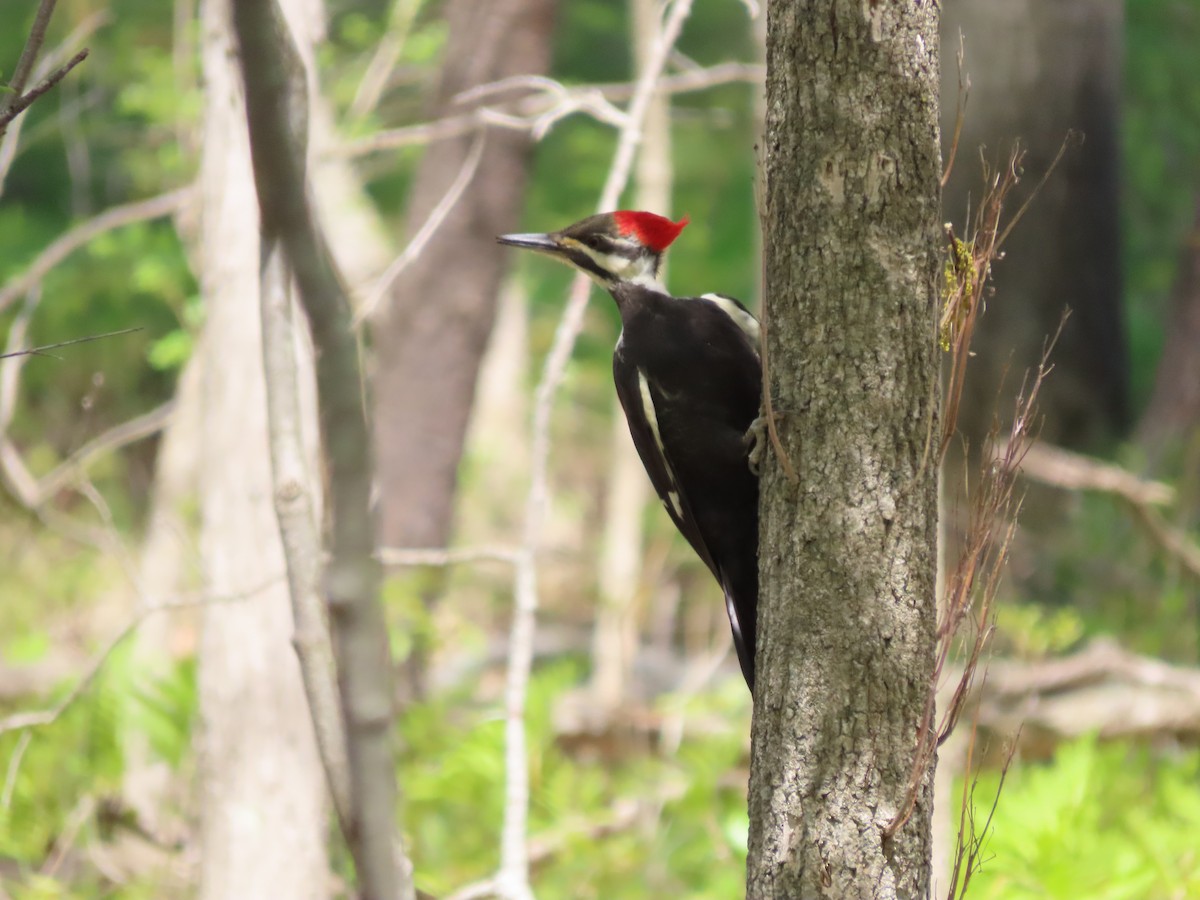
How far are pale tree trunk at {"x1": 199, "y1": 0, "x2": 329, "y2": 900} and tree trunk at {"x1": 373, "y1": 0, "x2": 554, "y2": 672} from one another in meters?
1.83

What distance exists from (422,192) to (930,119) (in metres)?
4.31

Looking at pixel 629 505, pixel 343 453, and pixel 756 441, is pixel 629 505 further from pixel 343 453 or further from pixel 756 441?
pixel 343 453

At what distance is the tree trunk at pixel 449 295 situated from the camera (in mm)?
5582

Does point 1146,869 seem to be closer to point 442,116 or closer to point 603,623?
point 603,623

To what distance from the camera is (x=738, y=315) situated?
8.74 ft

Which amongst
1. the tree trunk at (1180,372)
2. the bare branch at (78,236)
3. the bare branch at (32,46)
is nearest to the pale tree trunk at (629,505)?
the bare branch at (78,236)

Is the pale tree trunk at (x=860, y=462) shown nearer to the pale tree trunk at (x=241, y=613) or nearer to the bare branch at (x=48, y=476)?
the pale tree trunk at (x=241, y=613)

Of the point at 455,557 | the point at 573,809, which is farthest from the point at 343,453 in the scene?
the point at 573,809

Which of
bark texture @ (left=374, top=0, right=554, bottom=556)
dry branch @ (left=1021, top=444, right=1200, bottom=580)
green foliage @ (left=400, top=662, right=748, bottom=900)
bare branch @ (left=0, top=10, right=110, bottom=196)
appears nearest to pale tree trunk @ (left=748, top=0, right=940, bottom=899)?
bare branch @ (left=0, top=10, right=110, bottom=196)

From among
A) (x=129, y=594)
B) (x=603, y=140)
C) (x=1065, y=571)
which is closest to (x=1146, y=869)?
(x=1065, y=571)

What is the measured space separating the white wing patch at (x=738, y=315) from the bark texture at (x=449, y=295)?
3076mm

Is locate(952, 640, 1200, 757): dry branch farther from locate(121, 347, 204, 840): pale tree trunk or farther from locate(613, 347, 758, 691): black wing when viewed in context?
locate(121, 347, 204, 840): pale tree trunk

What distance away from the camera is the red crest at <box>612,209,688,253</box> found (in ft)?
8.51

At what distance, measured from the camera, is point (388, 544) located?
5.57 m
